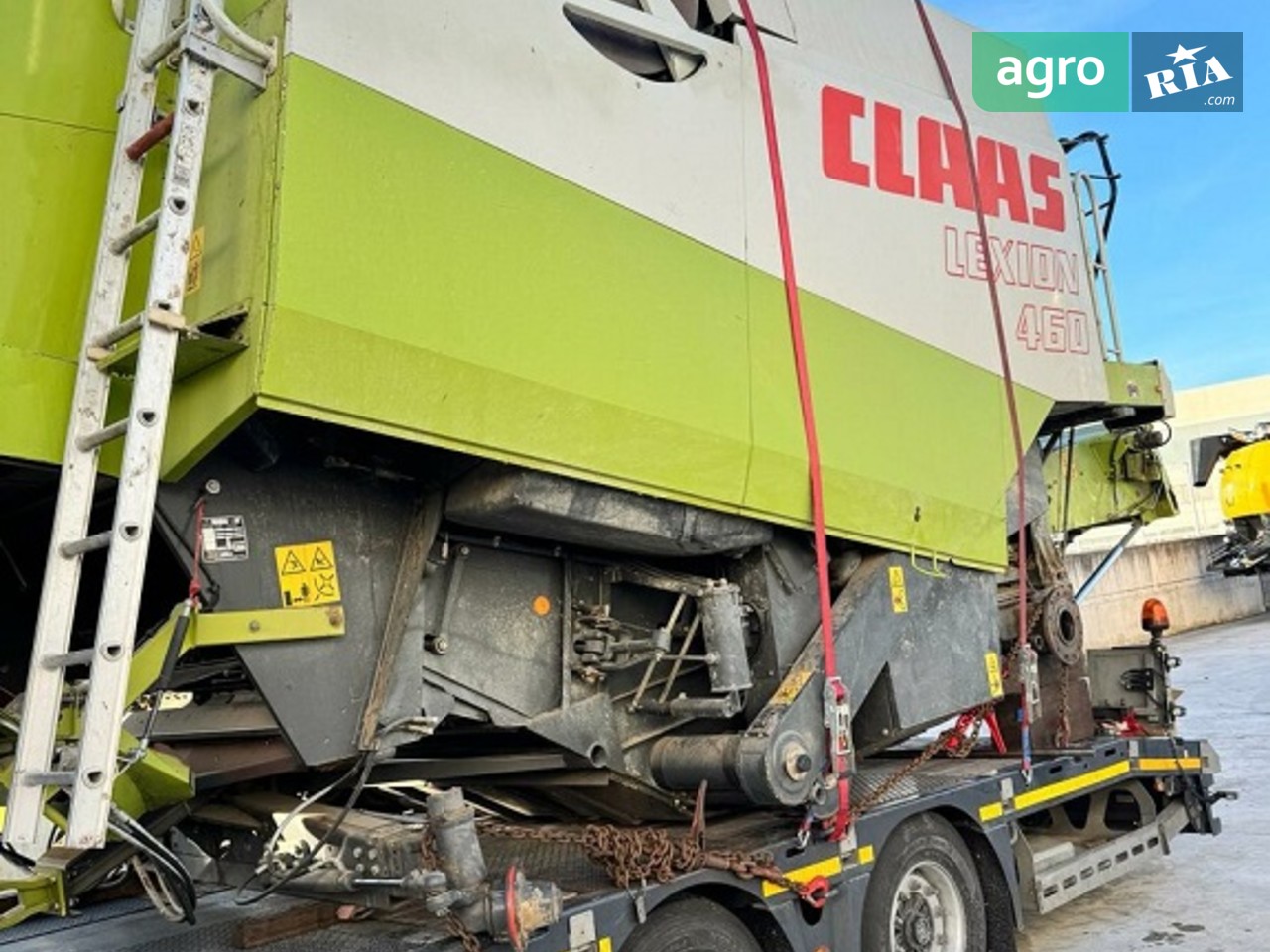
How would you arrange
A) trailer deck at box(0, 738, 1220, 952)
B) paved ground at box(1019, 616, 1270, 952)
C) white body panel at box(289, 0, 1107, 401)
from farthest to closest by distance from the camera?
paved ground at box(1019, 616, 1270, 952)
trailer deck at box(0, 738, 1220, 952)
white body panel at box(289, 0, 1107, 401)

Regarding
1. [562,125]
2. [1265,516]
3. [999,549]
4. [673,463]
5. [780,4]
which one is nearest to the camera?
[562,125]

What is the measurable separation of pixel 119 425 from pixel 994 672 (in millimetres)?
3582

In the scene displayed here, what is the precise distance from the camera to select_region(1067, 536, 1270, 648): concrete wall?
1923 cm

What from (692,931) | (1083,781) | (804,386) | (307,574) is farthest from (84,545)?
(1083,781)

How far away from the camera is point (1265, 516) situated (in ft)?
50.1

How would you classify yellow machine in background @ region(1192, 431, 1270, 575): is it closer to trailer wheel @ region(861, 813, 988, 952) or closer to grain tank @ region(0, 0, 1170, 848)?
trailer wheel @ region(861, 813, 988, 952)

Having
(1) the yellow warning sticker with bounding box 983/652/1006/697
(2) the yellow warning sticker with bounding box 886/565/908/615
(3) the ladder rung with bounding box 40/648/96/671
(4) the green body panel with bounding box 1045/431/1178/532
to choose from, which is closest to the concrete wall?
(4) the green body panel with bounding box 1045/431/1178/532

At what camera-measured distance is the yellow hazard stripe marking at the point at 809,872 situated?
371 centimetres

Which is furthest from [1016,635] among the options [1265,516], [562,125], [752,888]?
[1265,516]

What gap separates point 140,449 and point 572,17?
1767mm

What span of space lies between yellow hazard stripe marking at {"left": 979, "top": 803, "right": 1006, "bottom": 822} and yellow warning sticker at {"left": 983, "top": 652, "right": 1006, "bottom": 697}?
1.57ft

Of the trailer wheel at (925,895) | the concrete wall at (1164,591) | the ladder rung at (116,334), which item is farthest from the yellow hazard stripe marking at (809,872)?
the concrete wall at (1164,591)

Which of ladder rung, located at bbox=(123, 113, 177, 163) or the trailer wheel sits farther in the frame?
the trailer wheel

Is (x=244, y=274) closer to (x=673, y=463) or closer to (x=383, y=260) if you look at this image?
(x=383, y=260)
